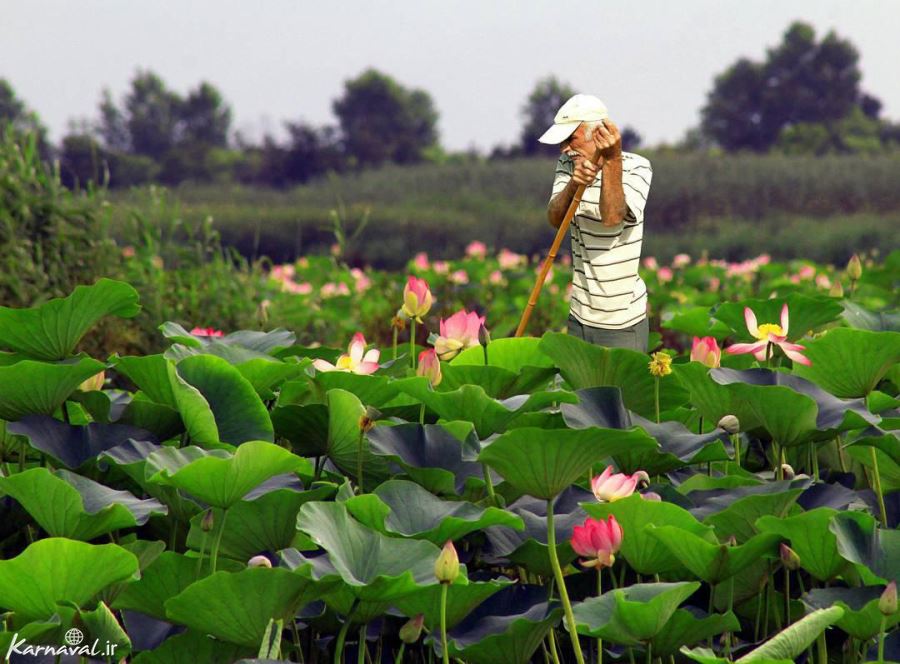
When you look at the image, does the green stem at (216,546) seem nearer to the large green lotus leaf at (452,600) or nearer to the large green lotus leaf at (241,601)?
the large green lotus leaf at (241,601)

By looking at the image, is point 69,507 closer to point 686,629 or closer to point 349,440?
point 349,440

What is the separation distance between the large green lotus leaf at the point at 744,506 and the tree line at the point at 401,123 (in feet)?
138

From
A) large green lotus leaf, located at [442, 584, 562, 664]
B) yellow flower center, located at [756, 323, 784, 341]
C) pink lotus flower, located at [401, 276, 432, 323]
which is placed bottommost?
large green lotus leaf, located at [442, 584, 562, 664]

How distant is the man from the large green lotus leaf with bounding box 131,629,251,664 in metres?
1.32

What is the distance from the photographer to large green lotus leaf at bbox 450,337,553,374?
2146 millimetres

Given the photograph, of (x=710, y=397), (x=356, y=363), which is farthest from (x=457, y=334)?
(x=710, y=397)

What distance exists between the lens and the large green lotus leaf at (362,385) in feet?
6.30

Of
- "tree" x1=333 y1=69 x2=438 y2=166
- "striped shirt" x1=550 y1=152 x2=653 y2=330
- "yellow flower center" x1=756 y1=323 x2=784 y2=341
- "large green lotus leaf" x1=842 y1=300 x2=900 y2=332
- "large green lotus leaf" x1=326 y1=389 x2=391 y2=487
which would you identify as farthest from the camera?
"tree" x1=333 y1=69 x2=438 y2=166

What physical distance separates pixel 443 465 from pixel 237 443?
35cm

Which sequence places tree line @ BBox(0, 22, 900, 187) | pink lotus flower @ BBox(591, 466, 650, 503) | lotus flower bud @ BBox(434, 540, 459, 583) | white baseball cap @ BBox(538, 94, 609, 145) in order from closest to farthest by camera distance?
1. lotus flower bud @ BBox(434, 540, 459, 583)
2. pink lotus flower @ BBox(591, 466, 650, 503)
3. white baseball cap @ BBox(538, 94, 609, 145)
4. tree line @ BBox(0, 22, 900, 187)

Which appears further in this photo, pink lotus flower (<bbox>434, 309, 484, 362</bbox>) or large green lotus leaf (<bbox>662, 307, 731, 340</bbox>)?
large green lotus leaf (<bbox>662, 307, 731, 340</bbox>)

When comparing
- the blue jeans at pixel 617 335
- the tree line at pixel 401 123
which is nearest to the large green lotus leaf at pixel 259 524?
the blue jeans at pixel 617 335

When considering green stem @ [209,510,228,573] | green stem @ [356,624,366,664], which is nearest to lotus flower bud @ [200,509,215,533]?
green stem @ [209,510,228,573]

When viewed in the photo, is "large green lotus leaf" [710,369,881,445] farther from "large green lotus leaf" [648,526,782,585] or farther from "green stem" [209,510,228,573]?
"green stem" [209,510,228,573]
